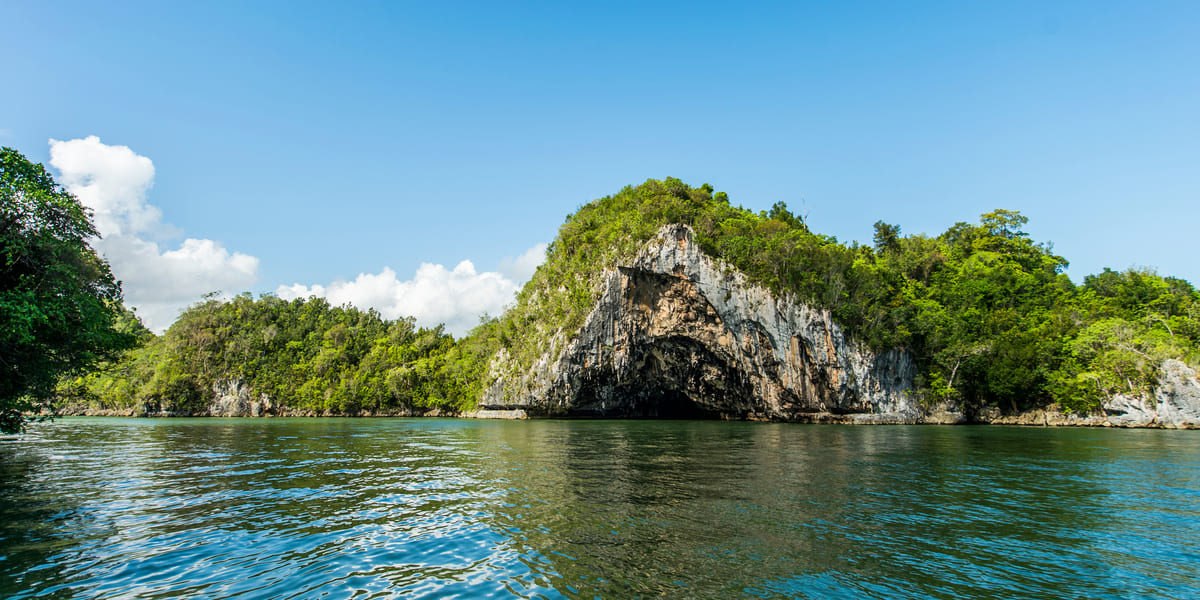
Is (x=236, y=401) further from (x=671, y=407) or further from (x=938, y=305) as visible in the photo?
(x=938, y=305)

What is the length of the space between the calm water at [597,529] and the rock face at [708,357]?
2370 cm

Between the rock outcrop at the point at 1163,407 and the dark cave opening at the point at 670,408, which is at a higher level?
the rock outcrop at the point at 1163,407

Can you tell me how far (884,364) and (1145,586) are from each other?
37673 millimetres

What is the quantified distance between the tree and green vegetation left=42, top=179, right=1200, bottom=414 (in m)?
12.4

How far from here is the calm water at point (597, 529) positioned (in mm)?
5699

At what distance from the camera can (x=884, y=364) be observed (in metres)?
39.9

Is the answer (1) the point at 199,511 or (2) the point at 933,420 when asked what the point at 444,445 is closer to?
(1) the point at 199,511

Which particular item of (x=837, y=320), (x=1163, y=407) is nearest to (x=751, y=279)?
(x=837, y=320)

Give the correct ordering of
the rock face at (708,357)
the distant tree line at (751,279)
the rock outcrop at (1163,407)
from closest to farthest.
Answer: the distant tree line at (751,279) → the rock outcrop at (1163,407) → the rock face at (708,357)

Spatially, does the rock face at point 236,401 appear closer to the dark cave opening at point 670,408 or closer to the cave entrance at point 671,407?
the dark cave opening at point 670,408

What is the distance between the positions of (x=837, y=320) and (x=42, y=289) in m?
42.1

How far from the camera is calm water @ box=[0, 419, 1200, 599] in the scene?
5699 millimetres

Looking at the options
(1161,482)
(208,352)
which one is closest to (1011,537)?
(1161,482)

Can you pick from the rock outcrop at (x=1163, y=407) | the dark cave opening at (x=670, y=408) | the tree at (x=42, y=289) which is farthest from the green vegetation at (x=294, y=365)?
the rock outcrop at (x=1163, y=407)
